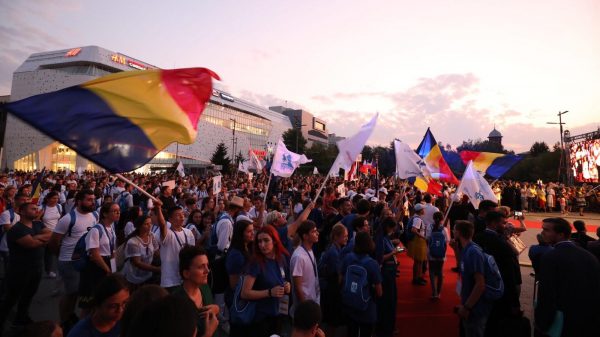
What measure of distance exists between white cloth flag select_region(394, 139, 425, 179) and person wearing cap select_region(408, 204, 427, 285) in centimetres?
170

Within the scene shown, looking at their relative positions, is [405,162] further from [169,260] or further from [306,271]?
[169,260]

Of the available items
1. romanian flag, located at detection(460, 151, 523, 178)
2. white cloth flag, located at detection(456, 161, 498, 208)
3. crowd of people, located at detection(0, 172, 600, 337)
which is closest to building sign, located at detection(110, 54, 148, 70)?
romanian flag, located at detection(460, 151, 523, 178)

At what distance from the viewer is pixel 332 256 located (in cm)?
460

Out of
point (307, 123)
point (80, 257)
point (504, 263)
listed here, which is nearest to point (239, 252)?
point (80, 257)

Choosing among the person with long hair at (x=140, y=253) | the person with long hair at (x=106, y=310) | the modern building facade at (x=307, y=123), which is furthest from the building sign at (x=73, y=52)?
the person with long hair at (x=106, y=310)

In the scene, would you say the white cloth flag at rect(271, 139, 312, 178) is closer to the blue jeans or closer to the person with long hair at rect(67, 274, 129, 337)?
the blue jeans

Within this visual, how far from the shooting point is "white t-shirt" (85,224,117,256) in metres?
4.23

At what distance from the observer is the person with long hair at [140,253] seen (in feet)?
14.2

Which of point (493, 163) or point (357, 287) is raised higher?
point (493, 163)

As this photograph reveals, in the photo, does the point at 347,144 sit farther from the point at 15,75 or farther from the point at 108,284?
the point at 15,75

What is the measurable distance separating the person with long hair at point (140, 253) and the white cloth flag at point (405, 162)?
6633 millimetres

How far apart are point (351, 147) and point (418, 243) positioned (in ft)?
8.98

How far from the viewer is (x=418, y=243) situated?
7.61m

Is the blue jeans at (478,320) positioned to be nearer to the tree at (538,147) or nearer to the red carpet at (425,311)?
the red carpet at (425,311)
